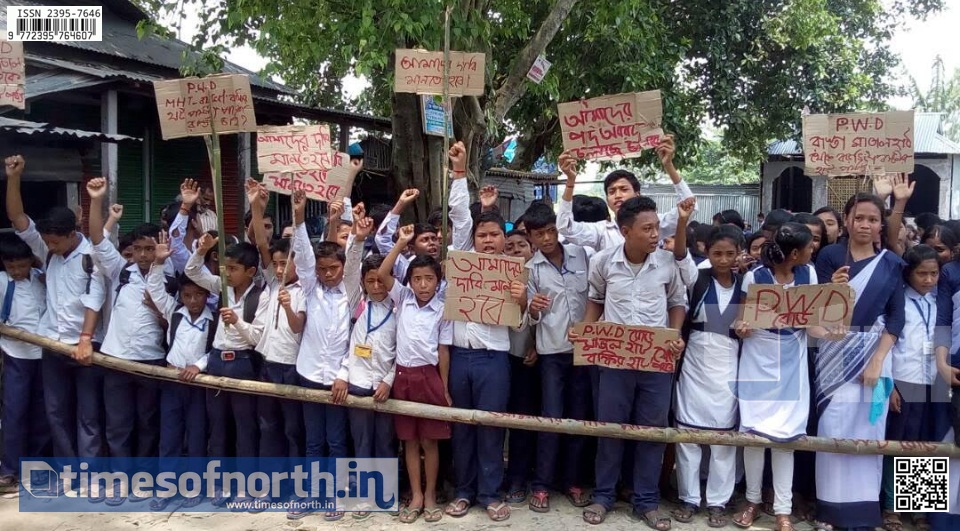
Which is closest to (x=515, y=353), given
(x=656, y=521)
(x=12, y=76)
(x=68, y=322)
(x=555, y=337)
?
(x=555, y=337)

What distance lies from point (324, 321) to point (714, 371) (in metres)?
2.14

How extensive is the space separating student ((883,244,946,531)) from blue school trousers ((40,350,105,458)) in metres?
4.58

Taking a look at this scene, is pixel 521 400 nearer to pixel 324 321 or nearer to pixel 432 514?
pixel 432 514

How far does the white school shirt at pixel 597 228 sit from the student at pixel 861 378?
88 centimetres

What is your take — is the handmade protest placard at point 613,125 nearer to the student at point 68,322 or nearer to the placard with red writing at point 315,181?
the placard with red writing at point 315,181

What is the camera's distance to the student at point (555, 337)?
12.9ft

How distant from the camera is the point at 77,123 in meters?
8.26

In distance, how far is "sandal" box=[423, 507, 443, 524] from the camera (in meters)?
3.83

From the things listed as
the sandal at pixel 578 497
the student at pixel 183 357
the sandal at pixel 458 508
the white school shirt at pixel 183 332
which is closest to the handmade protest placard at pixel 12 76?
the student at pixel 183 357

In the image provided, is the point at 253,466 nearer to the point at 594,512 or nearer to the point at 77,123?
the point at 594,512

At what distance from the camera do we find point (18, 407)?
430cm

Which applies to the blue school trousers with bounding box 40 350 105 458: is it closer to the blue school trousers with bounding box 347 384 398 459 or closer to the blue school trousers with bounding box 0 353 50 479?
the blue school trousers with bounding box 0 353 50 479

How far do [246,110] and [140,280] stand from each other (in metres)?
1.19

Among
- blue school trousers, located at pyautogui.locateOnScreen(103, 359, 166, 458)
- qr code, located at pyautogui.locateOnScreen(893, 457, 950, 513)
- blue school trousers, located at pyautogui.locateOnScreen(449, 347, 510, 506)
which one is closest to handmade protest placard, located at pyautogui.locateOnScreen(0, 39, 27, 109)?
blue school trousers, located at pyautogui.locateOnScreen(103, 359, 166, 458)
